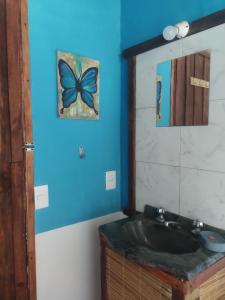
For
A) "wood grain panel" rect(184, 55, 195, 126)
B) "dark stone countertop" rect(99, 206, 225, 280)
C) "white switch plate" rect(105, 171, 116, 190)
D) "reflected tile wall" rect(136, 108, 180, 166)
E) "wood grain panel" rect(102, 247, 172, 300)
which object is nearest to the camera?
"dark stone countertop" rect(99, 206, 225, 280)

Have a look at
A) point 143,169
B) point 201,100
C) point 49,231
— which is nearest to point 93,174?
point 143,169

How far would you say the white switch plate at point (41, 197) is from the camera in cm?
133

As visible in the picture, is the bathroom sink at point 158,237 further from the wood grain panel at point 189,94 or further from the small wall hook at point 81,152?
the wood grain panel at point 189,94

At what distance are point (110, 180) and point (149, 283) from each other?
0.75 metres

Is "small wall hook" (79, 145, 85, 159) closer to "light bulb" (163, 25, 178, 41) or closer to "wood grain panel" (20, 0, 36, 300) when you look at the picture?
"wood grain panel" (20, 0, 36, 300)

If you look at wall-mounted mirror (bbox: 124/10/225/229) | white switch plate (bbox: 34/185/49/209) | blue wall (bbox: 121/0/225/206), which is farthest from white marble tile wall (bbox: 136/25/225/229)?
white switch plate (bbox: 34/185/49/209)

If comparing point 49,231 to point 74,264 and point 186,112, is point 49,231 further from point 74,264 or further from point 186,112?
point 186,112

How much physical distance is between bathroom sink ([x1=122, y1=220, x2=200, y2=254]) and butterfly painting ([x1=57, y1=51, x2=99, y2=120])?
2.47 ft

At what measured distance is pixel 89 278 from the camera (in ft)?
5.31

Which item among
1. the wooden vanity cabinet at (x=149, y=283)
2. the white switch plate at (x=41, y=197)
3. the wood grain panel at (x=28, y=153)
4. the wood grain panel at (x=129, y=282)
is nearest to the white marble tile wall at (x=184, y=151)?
the wooden vanity cabinet at (x=149, y=283)

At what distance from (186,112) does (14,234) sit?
1110 millimetres

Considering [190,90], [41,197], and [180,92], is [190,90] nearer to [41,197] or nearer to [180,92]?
[180,92]

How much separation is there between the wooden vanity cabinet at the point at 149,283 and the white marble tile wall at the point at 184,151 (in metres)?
0.29

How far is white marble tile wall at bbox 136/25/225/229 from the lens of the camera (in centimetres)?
119
